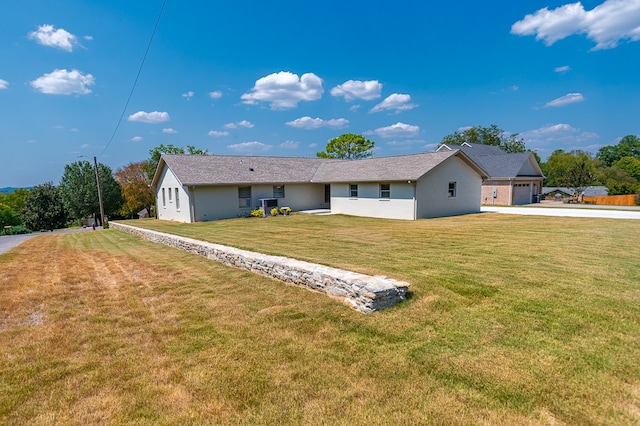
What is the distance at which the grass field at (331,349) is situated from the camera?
10.1ft

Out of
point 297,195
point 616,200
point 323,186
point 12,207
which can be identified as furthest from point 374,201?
point 12,207

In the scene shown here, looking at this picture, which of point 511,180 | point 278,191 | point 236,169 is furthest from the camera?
point 511,180

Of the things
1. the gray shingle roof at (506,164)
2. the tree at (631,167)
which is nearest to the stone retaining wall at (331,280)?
the gray shingle roof at (506,164)

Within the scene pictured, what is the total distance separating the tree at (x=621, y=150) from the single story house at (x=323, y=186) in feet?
267

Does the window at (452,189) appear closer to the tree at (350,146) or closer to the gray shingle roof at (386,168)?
the gray shingle roof at (386,168)

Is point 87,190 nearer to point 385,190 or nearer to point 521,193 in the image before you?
point 385,190

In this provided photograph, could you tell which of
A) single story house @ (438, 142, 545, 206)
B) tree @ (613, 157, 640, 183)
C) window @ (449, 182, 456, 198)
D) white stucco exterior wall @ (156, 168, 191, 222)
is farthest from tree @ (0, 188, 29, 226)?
tree @ (613, 157, 640, 183)

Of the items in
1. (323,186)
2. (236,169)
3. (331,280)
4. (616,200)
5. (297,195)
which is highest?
(236,169)

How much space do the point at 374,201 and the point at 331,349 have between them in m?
17.4

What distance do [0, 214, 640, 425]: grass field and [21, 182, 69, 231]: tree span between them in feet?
166

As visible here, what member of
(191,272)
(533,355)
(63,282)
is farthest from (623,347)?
(63,282)

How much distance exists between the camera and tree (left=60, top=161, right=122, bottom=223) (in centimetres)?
3859

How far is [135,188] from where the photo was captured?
138 feet

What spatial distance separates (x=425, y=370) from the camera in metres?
3.60
